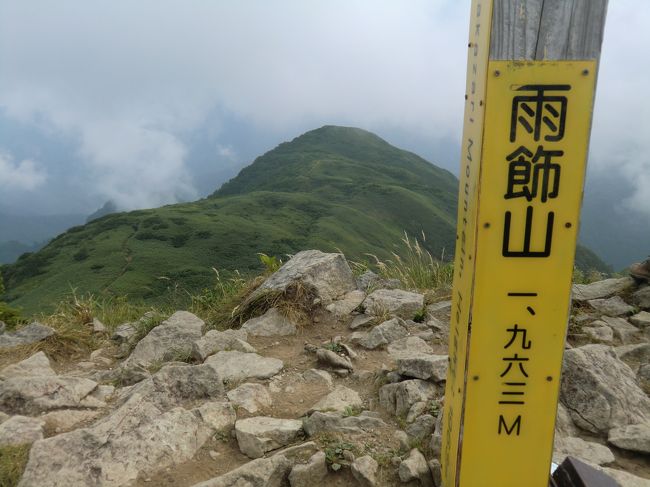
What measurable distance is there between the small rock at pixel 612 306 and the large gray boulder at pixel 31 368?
239 inches

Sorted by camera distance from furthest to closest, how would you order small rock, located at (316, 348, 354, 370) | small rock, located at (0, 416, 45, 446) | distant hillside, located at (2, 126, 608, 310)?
distant hillside, located at (2, 126, 608, 310) < small rock, located at (316, 348, 354, 370) < small rock, located at (0, 416, 45, 446)

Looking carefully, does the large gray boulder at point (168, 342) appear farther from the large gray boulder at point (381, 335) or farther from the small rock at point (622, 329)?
the small rock at point (622, 329)

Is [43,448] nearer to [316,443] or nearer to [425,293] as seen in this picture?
[316,443]

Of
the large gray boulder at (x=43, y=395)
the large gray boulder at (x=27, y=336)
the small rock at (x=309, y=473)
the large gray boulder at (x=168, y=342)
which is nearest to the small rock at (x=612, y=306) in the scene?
the small rock at (x=309, y=473)

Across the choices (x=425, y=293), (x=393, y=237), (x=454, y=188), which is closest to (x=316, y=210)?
(x=393, y=237)

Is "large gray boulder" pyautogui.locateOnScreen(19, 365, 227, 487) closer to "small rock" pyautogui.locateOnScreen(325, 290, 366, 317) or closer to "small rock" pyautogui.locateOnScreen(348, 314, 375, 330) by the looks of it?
"small rock" pyautogui.locateOnScreen(348, 314, 375, 330)

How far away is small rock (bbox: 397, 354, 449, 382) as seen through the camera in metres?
3.94

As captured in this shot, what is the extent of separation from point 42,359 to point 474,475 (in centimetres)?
469

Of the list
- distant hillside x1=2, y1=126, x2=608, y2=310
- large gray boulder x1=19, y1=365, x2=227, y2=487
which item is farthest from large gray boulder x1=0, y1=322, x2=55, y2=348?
distant hillside x1=2, y1=126, x2=608, y2=310

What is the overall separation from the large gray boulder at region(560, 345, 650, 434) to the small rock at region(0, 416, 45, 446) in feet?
12.4

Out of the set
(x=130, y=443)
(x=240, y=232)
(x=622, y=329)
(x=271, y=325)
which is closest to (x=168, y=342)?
(x=271, y=325)

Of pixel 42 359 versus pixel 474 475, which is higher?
pixel 474 475

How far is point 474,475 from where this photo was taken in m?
2.31

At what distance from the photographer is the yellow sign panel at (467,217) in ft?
6.54
